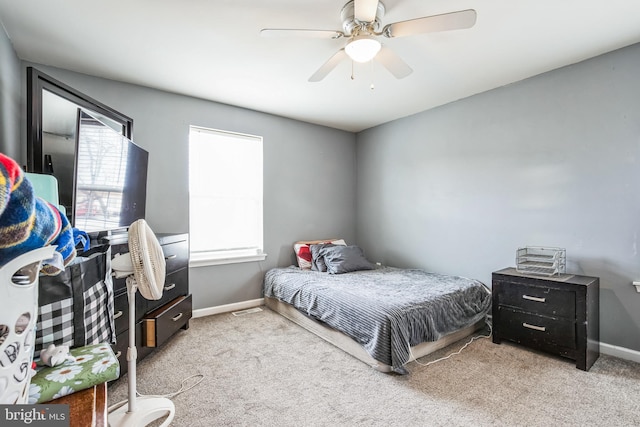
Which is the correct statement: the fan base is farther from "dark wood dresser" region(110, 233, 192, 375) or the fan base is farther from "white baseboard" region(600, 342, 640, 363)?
"white baseboard" region(600, 342, 640, 363)

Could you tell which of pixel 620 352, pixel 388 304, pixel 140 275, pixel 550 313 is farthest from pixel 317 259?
pixel 620 352

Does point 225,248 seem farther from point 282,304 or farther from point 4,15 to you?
point 4,15

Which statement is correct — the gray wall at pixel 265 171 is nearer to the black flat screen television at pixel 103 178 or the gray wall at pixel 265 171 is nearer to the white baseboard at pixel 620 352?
the black flat screen television at pixel 103 178

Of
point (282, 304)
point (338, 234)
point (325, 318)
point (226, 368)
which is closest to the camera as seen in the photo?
point (226, 368)

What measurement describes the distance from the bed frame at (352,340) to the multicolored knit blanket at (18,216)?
6.97ft

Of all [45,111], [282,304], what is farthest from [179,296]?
[45,111]

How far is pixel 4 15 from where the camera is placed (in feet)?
6.25

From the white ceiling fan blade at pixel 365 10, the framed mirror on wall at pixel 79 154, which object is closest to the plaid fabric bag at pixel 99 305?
the framed mirror on wall at pixel 79 154

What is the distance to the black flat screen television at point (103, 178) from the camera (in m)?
1.66

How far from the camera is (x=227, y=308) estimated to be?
11.5ft

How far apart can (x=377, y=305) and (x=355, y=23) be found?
1.95 meters

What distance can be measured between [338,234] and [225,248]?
5.57ft

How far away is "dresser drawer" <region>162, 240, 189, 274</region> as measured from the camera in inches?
97.7

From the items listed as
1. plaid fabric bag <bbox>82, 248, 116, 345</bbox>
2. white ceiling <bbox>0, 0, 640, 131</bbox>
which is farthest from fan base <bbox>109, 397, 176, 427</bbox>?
white ceiling <bbox>0, 0, 640, 131</bbox>
